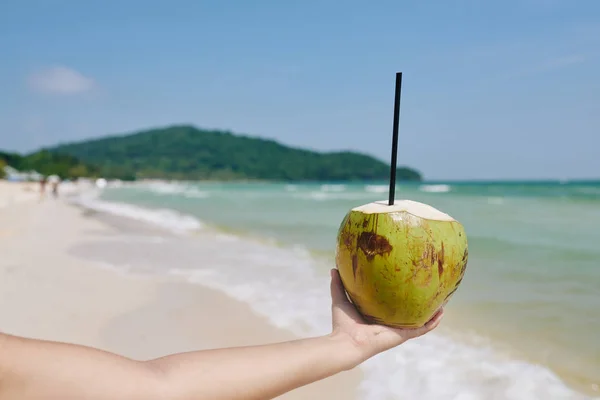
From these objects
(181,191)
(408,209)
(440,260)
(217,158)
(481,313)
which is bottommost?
(181,191)

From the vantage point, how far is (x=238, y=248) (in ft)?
23.2

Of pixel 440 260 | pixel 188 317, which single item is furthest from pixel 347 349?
pixel 188 317

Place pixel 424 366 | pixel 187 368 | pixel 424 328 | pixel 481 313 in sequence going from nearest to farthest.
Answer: pixel 187 368 → pixel 424 328 → pixel 424 366 → pixel 481 313

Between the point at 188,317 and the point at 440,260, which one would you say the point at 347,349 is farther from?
the point at 188,317

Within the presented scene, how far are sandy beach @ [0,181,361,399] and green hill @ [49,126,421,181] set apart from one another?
116 m

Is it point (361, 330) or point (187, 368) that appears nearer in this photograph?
point (187, 368)

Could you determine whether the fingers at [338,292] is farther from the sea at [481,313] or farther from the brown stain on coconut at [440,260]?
the sea at [481,313]

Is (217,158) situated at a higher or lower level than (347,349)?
higher

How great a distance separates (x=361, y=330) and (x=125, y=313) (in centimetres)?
277

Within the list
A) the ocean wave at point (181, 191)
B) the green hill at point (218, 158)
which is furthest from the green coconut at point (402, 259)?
the green hill at point (218, 158)

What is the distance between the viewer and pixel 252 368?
1233 millimetres

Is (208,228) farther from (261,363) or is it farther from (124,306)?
(261,363)

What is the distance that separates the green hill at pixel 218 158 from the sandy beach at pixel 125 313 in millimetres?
115544

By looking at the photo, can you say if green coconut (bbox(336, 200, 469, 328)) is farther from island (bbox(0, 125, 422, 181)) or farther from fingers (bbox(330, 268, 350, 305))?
island (bbox(0, 125, 422, 181))
